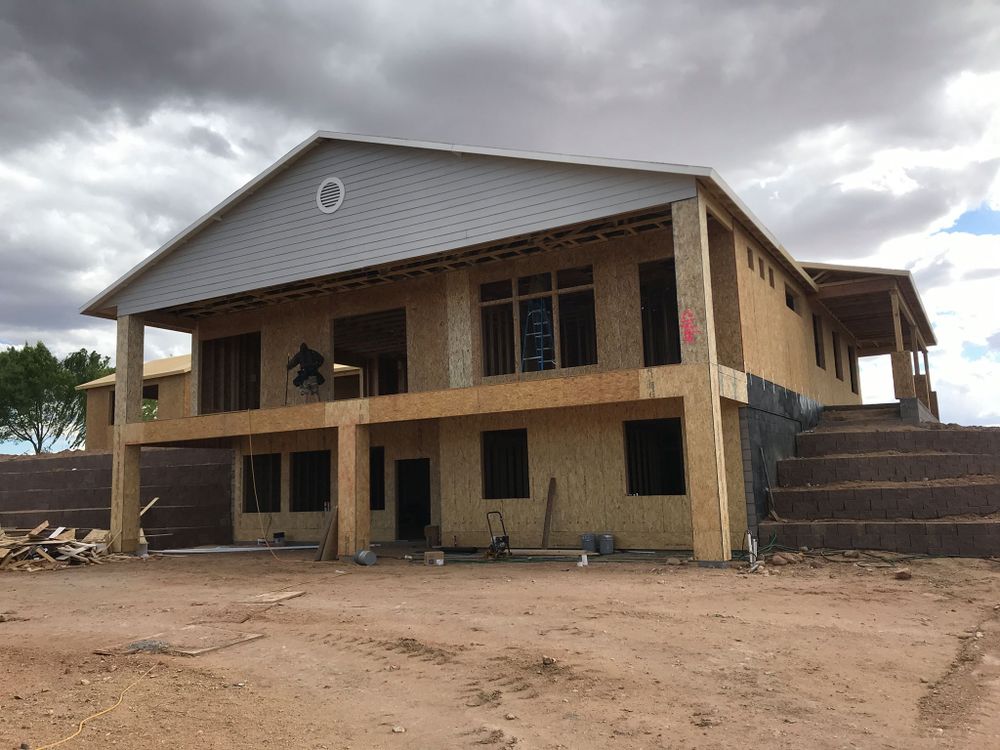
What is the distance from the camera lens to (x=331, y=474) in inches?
795

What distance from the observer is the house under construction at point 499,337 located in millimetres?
13688

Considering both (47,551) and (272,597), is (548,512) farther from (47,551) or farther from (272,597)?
(47,551)

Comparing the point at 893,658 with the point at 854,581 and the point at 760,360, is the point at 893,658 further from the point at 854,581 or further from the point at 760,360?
the point at 760,360

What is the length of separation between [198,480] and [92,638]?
14.2 metres

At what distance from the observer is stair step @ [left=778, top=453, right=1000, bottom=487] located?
563 inches

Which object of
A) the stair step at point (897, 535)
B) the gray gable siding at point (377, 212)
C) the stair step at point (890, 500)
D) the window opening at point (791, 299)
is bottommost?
the stair step at point (897, 535)

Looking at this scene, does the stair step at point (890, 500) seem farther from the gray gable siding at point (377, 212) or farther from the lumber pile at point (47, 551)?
the lumber pile at point (47, 551)

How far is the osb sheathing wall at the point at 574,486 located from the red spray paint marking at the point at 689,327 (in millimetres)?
2208

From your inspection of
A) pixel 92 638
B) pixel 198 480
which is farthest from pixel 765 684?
pixel 198 480

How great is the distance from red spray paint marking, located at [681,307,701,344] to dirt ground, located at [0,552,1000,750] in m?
3.74

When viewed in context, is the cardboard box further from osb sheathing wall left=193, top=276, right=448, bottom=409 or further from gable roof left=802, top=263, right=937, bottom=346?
gable roof left=802, top=263, right=937, bottom=346

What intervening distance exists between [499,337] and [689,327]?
557cm

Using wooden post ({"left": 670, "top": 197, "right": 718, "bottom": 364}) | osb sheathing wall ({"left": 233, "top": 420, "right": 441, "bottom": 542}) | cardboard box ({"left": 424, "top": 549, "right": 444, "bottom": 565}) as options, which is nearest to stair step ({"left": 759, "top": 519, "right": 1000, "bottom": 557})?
wooden post ({"left": 670, "top": 197, "right": 718, "bottom": 364})

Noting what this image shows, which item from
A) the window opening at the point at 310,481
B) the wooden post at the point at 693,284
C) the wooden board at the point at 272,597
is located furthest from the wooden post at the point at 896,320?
the wooden board at the point at 272,597
